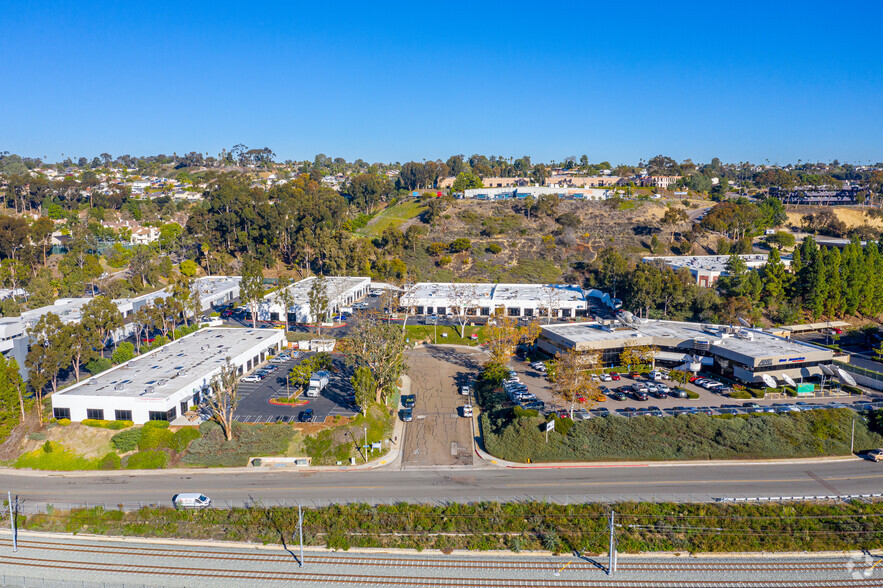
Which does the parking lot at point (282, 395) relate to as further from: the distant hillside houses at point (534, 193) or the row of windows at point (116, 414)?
the distant hillside houses at point (534, 193)

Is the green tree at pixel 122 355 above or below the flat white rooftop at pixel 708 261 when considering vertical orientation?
below

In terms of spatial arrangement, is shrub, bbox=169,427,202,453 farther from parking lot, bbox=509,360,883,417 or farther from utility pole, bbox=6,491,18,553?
parking lot, bbox=509,360,883,417

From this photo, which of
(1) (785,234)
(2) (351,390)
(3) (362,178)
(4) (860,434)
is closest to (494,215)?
(3) (362,178)

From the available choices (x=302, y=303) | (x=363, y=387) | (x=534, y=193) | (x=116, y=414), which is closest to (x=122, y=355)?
(x=116, y=414)

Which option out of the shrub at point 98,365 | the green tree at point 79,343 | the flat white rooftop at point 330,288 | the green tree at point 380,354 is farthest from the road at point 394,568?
the flat white rooftop at point 330,288

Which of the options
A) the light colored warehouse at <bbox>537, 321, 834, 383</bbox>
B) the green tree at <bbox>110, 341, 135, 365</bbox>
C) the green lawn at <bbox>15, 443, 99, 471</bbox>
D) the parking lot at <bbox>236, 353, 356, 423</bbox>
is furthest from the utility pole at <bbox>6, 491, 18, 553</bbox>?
the light colored warehouse at <bbox>537, 321, 834, 383</bbox>

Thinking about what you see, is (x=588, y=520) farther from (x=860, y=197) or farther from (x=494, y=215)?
(x=860, y=197)
